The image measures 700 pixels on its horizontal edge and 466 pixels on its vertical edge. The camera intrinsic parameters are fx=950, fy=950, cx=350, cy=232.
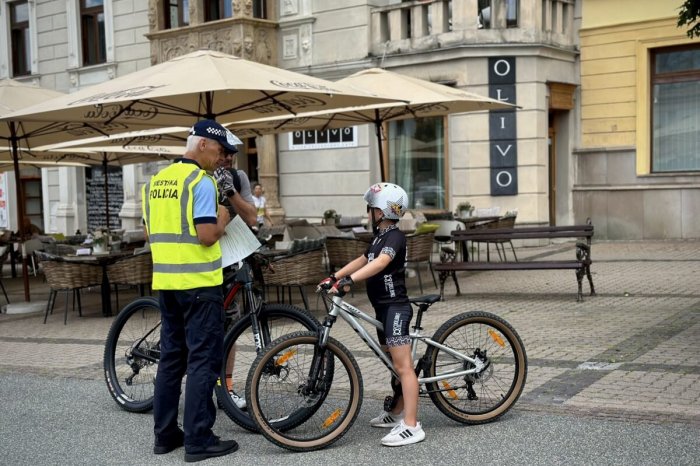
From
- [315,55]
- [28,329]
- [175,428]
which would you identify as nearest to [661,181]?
[315,55]

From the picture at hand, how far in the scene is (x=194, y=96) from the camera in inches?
429

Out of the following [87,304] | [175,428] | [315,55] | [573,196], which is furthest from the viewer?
[315,55]

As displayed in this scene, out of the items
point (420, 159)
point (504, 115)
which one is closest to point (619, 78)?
point (504, 115)

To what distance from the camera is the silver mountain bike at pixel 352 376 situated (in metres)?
5.33

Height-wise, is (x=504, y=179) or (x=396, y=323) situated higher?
(x=504, y=179)

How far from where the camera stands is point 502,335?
579cm

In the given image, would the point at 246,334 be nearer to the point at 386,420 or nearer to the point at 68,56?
the point at 386,420

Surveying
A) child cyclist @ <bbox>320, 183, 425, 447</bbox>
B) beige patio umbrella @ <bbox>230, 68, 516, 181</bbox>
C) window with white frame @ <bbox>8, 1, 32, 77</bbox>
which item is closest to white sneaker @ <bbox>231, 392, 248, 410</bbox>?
child cyclist @ <bbox>320, 183, 425, 447</bbox>

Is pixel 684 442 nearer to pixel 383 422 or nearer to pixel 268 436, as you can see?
pixel 383 422

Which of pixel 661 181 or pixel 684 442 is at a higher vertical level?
pixel 661 181

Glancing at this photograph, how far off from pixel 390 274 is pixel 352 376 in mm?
627

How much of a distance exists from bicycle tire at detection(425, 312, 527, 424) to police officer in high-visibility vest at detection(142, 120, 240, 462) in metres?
1.27

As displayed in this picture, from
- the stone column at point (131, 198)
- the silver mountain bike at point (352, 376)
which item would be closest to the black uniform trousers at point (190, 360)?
the silver mountain bike at point (352, 376)

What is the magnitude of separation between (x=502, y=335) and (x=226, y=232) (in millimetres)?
1814
